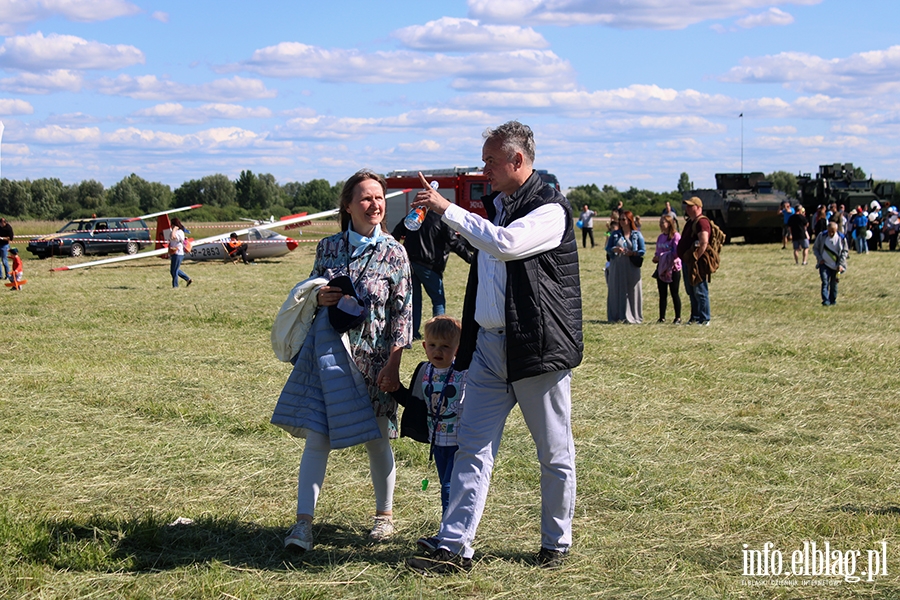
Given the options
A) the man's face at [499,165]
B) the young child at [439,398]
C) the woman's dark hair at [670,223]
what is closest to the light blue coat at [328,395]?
the young child at [439,398]

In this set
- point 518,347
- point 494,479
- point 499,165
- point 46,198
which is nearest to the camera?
point 518,347

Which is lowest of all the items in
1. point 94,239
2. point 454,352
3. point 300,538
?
point 300,538

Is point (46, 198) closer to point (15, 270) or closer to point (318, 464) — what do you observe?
point (15, 270)

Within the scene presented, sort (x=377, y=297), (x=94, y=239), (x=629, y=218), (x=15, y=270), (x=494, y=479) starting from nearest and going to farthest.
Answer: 1. (x=377, y=297)
2. (x=494, y=479)
3. (x=629, y=218)
4. (x=15, y=270)
5. (x=94, y=239)

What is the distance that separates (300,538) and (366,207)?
5.13ft

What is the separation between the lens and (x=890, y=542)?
14.5 feet

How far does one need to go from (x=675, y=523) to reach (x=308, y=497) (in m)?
1.91

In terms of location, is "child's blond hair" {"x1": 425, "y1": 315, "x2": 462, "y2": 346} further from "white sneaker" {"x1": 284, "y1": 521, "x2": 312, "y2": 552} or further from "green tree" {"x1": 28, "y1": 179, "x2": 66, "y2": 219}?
"green tree" {"x1": 28, "y1": 179, "x2": 66, "y2": 219}

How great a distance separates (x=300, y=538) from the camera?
4219mm

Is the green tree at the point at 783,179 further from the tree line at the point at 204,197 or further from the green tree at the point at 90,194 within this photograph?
the green tree at the point at 90,194

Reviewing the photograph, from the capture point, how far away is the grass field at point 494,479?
4.00 meters

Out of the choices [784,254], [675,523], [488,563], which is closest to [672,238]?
[675,523]

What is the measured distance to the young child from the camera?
436 centimetres

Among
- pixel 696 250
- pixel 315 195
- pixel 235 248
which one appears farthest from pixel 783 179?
pixel 696 250
